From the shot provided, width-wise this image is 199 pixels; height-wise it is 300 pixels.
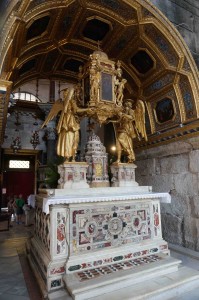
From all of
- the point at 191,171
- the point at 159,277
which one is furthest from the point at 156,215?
the point at 191,171

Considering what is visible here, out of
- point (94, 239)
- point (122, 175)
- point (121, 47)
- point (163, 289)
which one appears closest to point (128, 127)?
point (122, 175)

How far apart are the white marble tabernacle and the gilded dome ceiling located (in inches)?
105

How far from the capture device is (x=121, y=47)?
6309 mm

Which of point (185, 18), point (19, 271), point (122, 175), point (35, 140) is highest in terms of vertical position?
point (185, 18)

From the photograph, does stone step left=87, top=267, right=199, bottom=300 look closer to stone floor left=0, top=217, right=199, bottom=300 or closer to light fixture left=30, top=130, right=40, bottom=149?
stone floor left=0, top=217, right=199, bottom=300

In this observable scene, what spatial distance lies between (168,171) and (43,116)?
876 centimetres

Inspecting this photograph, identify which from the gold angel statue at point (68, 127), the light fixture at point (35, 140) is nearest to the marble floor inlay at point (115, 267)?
the gold angel statue at point (68, 127)

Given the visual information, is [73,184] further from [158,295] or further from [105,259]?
[158,295]

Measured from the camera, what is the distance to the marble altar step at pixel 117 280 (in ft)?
10.5

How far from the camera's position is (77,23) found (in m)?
5.60

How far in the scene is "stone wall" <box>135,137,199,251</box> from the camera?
18.9ft

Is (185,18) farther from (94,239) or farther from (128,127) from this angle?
(94,239)

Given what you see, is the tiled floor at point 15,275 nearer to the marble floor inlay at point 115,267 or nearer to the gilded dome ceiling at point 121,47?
the marble floor inlay at point 115,267

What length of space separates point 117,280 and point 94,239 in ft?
2.77
